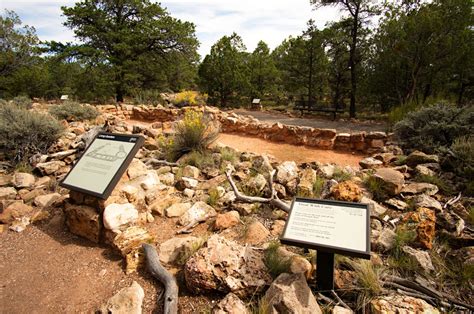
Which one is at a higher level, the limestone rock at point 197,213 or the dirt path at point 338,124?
the dirt path at point 338,124

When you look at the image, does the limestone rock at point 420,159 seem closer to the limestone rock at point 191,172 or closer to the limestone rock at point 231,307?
the limestone rock at point 191,172

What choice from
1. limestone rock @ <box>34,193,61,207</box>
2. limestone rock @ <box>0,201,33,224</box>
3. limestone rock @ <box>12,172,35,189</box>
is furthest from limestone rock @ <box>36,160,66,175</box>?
limestone rock @ <box>0,201,33,224</box>

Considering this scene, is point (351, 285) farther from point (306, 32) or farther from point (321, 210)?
point (306, 32)

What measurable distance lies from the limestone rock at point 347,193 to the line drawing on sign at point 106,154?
2478mm

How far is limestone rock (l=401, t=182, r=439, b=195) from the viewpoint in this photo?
3320mm

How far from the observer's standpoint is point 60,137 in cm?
552

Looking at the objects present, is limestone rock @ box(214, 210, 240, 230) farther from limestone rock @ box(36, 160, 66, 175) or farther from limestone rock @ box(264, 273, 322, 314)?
limestone rock @ box(36, 160, 66, 175)

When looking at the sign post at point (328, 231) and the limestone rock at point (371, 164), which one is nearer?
the sign post at point (328, 231)

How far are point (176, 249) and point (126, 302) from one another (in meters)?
0.62

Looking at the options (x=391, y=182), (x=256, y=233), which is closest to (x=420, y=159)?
(x=391, y=182)

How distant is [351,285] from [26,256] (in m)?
3.02

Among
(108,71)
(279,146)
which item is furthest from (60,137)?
(108,71)

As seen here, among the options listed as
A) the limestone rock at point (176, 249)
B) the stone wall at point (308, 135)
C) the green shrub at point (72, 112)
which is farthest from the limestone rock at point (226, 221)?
the green shrub at point (72, 112)

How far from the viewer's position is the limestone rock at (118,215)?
2562mm
